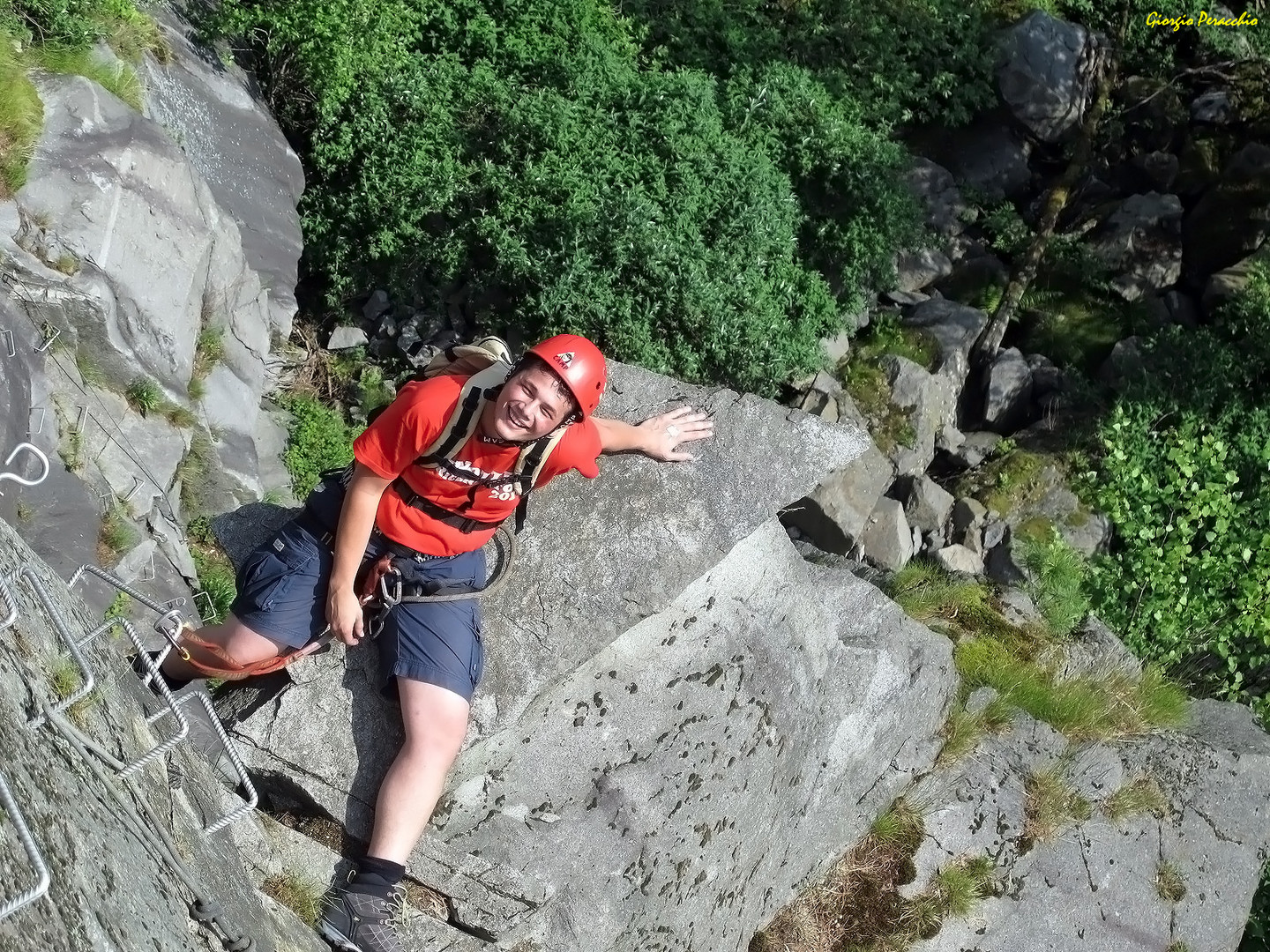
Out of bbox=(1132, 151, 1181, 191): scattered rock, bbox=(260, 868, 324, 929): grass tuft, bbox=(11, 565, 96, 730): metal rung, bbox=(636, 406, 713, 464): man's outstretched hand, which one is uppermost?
bbox=(11, 565, 96, 730): metal rung

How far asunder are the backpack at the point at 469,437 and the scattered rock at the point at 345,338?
5324 millimetres

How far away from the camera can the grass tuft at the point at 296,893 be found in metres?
3.93

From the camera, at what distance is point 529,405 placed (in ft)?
12.5

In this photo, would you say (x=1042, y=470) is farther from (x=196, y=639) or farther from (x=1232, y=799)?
(x=196, y=639)

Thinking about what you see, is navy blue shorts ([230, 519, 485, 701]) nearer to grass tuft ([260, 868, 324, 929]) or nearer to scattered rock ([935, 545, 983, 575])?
grass tuft ([260, 868, 324, 929])

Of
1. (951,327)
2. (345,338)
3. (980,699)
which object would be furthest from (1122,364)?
(345,338)

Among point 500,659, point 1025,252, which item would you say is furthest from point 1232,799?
point 1025,252

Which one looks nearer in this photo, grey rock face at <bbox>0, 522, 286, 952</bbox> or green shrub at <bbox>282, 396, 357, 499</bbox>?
grey rock face at <bbox>0, 522, 286, 952</bbox>

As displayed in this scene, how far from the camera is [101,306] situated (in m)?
7.04

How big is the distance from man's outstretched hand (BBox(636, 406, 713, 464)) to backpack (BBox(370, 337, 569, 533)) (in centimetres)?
65

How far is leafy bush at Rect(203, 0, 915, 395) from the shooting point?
8633 mm

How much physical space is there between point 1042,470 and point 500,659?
24.8 ft

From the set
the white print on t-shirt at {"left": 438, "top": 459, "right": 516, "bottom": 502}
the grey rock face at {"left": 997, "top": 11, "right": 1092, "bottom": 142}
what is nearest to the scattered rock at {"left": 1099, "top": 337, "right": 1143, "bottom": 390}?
the grey rock face at {"left": 997, "top": 11, "right": 1092, "bottom": 142}

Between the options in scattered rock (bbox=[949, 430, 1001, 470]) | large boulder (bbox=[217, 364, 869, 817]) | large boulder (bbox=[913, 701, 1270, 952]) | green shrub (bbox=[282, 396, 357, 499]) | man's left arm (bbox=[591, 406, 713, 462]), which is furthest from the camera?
scattered rock (bbox=[949, 430, 1001, 470])
